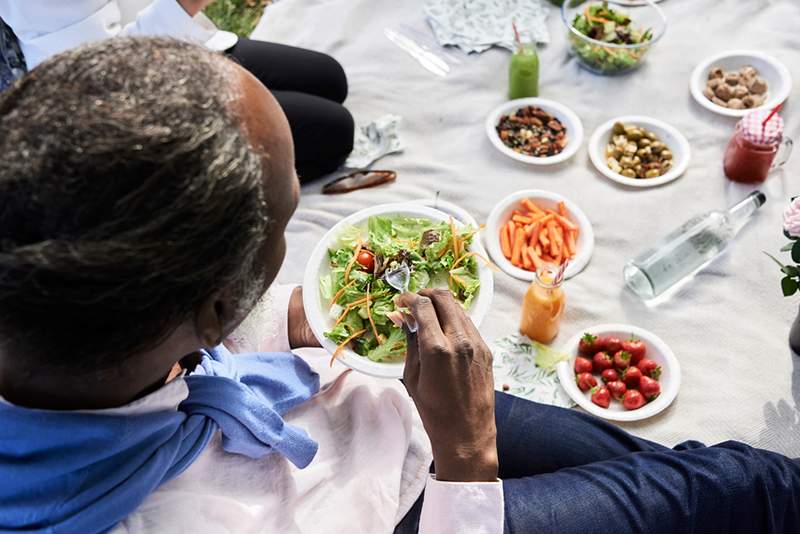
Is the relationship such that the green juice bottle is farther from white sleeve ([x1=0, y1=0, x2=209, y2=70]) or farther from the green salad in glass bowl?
white sleeve ([x1=0, y1=0, x2=209, y2=70])

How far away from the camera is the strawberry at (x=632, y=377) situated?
7.50 ft

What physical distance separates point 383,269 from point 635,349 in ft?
2.96

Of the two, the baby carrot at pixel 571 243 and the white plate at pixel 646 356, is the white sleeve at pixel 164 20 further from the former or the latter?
the white plate at pixel 646 356

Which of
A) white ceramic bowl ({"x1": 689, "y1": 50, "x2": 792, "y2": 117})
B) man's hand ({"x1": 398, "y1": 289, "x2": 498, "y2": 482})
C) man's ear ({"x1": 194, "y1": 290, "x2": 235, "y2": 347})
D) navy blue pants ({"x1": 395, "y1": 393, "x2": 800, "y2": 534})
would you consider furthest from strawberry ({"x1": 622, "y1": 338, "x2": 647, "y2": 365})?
man's ear ({"x1": 194, "y1": 290, "x2": 235, "y2": 347})

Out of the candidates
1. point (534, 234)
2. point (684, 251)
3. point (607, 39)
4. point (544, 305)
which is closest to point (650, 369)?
point (544, 305)

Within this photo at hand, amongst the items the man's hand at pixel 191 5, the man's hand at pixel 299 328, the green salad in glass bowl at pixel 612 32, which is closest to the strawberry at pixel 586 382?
the man's hand at pixel 299 328

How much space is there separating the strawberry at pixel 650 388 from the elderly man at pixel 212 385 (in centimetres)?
44

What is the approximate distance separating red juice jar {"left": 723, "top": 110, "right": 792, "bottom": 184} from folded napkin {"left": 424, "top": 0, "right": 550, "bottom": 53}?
1.04m

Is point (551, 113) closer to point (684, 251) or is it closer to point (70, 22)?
point (684, 251)

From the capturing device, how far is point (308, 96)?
2984 mm

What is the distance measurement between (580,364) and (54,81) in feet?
5.88

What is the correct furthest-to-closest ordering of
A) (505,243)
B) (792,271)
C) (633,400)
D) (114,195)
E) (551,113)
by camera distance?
(551,113) → (505,243) → (633,400) → (792,271) → (114,195)

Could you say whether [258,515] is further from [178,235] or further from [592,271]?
[592,271]

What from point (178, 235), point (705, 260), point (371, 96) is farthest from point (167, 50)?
point (371, 96)
